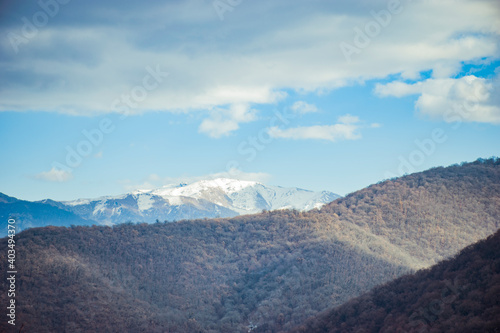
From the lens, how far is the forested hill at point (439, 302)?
5938 centimetres

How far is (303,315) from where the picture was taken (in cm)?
13738

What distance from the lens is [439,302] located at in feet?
227

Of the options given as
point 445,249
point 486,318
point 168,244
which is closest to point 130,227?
point 168,244

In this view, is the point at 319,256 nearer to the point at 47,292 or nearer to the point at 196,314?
the point at 196,314

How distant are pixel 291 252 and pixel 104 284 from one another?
78.0 m

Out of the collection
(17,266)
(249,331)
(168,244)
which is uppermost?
(168,244)
